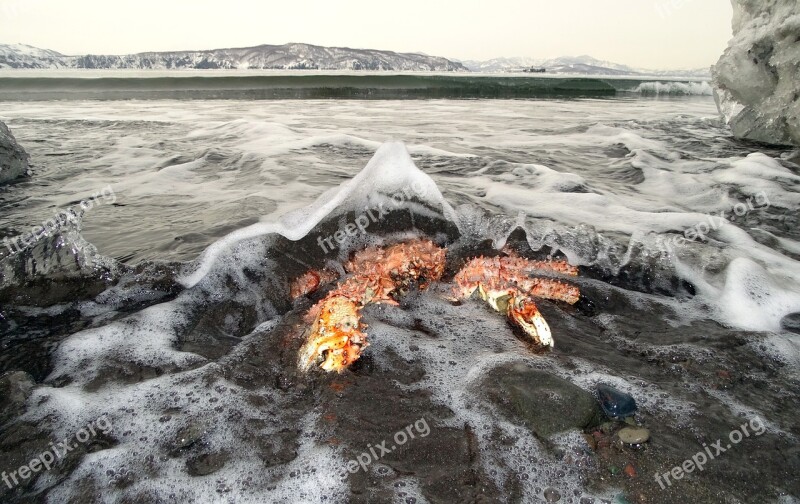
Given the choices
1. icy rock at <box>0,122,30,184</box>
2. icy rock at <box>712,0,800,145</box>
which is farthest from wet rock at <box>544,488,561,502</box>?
icy rock at <box>712,0,800,145</box>

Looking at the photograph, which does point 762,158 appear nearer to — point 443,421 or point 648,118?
point 648,118

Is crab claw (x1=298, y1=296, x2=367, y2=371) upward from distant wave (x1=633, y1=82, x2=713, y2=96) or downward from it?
downward

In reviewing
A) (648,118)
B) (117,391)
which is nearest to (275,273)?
(117,391)

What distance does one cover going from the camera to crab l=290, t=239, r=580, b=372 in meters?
2.76

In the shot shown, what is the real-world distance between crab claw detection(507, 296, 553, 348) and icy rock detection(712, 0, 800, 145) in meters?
10.2

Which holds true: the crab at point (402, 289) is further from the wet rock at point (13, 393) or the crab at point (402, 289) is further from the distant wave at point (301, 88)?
the distant wave at point (301, 88)

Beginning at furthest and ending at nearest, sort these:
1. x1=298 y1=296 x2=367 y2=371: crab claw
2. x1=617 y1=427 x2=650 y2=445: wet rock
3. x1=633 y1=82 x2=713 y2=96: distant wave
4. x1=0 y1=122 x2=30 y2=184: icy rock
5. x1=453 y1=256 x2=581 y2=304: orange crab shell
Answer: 1. x1=633 y1=82 x2=713 y2=96: distant wave
2. x1=0 y1=122 x2=30 y2=184: icy rock
3. x1=453 y1=256 x2=581 y2=304: orange crab shell
4. x1=298 y1=296 x2=367 y2=371: crab claw
5. x1=617 y1=427 x2=650 y2=445: wet rock

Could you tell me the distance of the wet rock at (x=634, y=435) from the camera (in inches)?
85.1

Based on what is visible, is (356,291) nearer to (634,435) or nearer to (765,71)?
(634,435)

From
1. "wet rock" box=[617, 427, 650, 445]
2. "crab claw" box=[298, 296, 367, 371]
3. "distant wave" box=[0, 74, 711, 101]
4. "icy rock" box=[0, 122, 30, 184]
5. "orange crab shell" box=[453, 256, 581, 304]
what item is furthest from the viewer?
"distant wave" box=[0, 74, 711, 101]

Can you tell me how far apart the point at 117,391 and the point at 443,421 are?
2005 millimetres

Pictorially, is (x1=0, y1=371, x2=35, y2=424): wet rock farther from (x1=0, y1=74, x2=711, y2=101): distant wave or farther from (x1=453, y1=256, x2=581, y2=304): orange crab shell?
(x1=0, y1=74, x2=711, y2=101): distant wave

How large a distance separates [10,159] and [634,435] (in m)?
8.88

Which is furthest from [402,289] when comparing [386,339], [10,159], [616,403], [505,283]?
[10,159]
